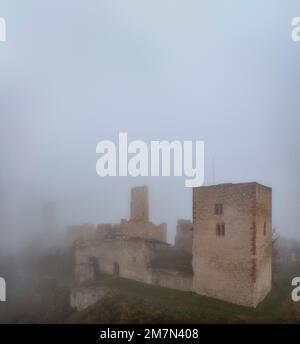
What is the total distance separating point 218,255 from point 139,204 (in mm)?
7649

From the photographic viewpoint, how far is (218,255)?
48.9 ft

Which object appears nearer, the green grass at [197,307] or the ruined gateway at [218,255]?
the green grass at [197,307]

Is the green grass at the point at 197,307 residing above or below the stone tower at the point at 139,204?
below

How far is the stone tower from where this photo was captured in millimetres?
21078

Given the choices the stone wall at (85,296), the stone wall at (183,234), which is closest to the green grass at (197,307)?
the stone wall at (85,296)

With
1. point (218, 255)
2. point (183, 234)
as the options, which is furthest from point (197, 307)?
point (183, 234)

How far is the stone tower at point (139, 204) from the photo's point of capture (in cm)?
2108

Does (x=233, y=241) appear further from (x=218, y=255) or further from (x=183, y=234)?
(x=183, y=234)

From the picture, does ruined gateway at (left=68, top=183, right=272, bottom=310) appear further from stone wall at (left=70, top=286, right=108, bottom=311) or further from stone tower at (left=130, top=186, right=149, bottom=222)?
stone tower at (left=130, top=186, right=149, bottom=222)

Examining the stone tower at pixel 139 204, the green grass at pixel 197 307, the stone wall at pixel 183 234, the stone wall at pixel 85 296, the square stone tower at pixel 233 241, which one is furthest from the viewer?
the stone wall at pixel 183 234

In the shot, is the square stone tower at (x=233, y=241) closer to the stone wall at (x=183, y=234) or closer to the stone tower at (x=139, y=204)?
the stone tower at (x=139, y=204)

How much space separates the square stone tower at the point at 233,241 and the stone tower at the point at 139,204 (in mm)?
5812
